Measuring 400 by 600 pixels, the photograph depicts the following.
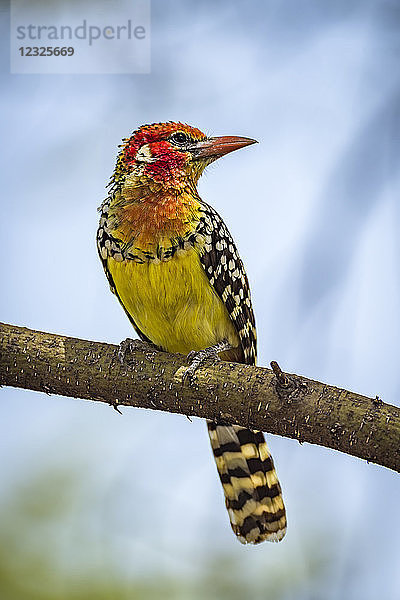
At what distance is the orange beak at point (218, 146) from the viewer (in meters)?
3.92

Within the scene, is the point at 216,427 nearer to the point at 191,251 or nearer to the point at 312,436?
the point at 191,251

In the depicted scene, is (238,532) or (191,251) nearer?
(191,251)

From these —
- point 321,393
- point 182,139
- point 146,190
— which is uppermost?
point 182,139

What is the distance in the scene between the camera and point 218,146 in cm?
394

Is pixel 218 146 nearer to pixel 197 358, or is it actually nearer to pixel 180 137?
pixel 180 137

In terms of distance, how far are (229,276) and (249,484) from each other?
3.87 feet

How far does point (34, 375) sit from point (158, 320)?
0.89 meters

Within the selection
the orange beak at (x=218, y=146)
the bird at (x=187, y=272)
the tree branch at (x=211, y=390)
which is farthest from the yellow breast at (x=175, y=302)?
the orange beak at (x=218, y=146)

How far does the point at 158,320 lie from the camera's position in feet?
12.1

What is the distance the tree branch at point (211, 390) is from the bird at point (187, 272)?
0.52 meters

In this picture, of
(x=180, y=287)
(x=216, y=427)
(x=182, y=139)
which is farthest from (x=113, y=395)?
(x=182, y=139)

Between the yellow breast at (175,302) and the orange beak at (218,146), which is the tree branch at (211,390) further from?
the orange beak at (218,146)

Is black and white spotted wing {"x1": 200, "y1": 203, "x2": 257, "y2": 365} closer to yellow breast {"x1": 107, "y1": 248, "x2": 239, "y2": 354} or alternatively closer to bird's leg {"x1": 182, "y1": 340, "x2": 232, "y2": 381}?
yellow breast {"x1": 107, "y1": 248, "x2": 239, "y2": 354}

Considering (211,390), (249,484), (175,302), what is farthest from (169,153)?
(249,484)
